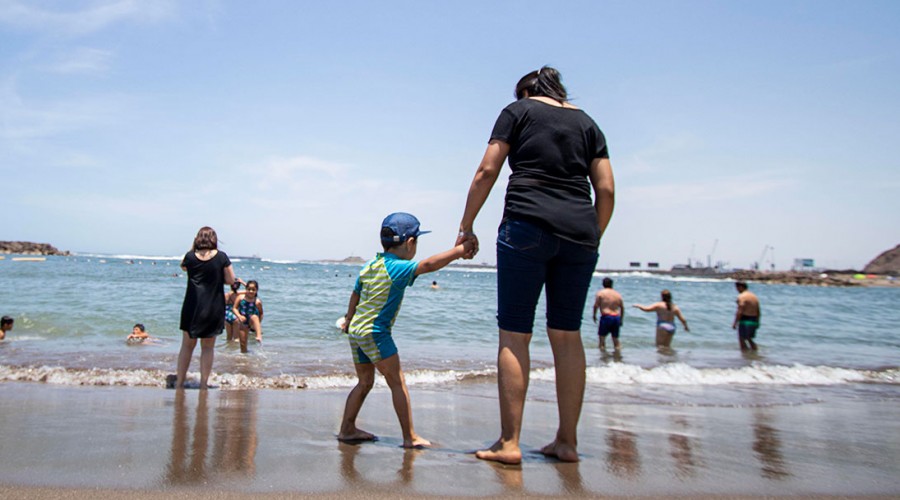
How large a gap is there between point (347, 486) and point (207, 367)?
422 centimetres

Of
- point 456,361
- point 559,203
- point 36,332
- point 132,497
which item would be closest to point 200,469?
point 132,497

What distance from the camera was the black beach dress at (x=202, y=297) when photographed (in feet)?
20.1

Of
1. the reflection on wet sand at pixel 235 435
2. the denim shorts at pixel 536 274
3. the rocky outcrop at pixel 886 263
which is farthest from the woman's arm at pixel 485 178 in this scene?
the rocky outcrop at pixel 886 263

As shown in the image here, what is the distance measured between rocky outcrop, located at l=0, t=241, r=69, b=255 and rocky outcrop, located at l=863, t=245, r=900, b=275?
486 feet

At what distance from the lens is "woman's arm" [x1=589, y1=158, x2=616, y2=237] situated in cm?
325

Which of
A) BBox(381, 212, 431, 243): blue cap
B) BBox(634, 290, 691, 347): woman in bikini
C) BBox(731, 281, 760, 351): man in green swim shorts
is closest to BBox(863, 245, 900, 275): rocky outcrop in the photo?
BBox(731, 281, 760, 351): man in green swim shorts

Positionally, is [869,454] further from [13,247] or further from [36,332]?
[13,247]

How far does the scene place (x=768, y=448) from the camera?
3.88 meters

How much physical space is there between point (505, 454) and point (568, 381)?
53cm

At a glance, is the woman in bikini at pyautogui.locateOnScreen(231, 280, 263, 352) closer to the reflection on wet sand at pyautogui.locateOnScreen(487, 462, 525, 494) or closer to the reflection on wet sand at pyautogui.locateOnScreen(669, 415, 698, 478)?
the reflection on wet sand at pyautogui.locateOnScreen(669, 415, 698, 478)

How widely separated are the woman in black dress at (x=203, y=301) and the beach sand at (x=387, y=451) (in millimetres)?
681

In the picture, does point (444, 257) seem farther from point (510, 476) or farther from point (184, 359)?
point (184, 359)

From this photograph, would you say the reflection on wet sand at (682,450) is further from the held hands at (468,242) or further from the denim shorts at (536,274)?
the held hands at (468,242)

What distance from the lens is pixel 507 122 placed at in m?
3.17
